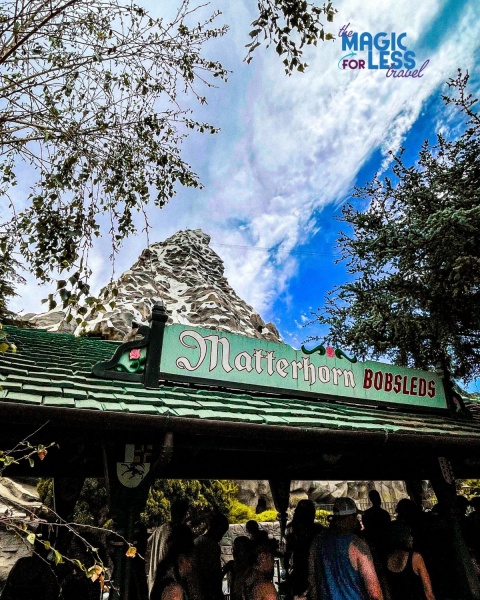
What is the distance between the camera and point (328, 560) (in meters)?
4.37

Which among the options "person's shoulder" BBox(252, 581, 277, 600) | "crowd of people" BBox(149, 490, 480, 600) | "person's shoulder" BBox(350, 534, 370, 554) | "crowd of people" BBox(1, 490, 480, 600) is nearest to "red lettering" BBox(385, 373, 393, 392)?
"crowd of people" BBox(149, 490, 480, 600)

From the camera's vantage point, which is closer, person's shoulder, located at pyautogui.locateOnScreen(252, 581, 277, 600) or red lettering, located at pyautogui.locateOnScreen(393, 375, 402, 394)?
person's shoulder, located at pyautogui.locateOnScreen(252, 581, 277, 600)

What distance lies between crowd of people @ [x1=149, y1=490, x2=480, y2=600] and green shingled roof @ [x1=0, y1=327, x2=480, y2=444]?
106 cm

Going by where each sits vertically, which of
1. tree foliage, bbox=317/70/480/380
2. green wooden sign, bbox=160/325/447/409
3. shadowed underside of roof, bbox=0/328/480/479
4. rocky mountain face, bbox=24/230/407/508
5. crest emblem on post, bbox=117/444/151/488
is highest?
rocky mountain face, bbox=24/230/407/508

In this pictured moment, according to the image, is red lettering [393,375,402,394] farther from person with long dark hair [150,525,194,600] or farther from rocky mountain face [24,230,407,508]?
rocky mountain face [24,230,407,508]

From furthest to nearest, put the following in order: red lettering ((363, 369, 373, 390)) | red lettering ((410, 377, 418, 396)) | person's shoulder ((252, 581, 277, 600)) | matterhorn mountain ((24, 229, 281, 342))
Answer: matterhorn mountain ((24, 229, 281, 342)) < red lettering ((410, 377, 418, 396)) < red lettering ((363, 369, 373, 390)) < person's shoulder ((252, 581, 277, 600))

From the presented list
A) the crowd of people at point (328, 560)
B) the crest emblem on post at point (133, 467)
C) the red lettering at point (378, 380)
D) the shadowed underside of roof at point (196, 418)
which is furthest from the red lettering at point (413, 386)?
the crest emblem on post at point (133, 467)

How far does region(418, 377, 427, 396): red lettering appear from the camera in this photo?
714cm

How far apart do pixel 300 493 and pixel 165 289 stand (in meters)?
17.1

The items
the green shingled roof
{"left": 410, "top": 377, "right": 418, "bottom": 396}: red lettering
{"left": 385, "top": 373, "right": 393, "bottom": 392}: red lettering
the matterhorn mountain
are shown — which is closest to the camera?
the green shingled roof

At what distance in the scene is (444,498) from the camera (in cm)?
601

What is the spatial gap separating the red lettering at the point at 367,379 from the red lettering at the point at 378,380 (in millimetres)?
90

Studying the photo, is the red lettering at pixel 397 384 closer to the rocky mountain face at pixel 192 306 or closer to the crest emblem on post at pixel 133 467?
the crest emblem on post at pixel 133 467

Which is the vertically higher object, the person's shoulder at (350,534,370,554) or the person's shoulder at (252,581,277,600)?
the person's shoulder at (350,534,370,554)
